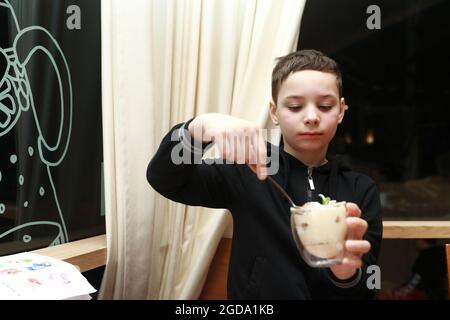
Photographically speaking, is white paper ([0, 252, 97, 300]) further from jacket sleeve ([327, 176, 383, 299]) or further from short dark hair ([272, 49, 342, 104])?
short dark hair ([272, 49, 342, 104])

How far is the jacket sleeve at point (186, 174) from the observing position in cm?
92

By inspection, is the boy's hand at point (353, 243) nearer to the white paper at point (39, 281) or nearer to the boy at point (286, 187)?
the boy at point (286, 187)

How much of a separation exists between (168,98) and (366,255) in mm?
892

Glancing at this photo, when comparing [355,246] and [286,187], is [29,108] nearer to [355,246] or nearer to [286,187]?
[286,187]

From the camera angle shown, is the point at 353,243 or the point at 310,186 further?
the point at 310,186

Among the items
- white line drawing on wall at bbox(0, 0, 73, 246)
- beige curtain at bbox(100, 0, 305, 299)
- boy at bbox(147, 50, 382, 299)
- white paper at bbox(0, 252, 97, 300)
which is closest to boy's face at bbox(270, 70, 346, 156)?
boy at bbox(147, 50, 382, 299)

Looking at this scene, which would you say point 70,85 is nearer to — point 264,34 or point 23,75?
point 23,75

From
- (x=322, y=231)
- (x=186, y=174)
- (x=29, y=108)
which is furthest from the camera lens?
(x=29, y=108)

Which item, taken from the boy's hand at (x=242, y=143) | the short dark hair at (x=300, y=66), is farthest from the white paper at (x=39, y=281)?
the short dark hair at (x=300, y=66)

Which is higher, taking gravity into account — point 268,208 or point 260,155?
point 260,155

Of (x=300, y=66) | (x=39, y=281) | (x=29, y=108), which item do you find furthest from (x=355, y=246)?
(x=29, y=108)

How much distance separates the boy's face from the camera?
1.03 meters

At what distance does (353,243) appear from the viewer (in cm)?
82
